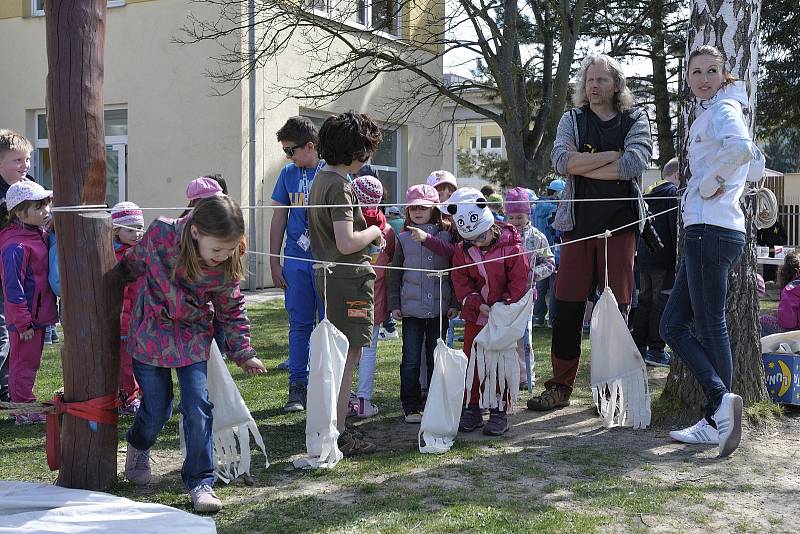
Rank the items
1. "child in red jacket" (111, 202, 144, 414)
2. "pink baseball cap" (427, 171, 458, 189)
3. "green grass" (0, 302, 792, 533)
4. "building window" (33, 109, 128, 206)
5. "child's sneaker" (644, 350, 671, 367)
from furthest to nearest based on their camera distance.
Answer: "building window" (33, 109, 128, 206) → "child's sneaker" (644, 350, 671, 367) → "pink baseball cap" (427, 171, 458, 189) → "child in red jacket" (111, 202, 144, 414) → "green grass" (0, 302, 792, 533)

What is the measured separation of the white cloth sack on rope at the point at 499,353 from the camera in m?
4.74

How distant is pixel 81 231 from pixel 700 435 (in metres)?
3.22

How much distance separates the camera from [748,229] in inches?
195

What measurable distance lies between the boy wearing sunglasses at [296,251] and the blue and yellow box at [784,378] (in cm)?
276

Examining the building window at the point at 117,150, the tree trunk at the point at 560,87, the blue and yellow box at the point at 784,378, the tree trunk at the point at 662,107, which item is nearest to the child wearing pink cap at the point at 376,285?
the blue and yellow box at the point at 784,378

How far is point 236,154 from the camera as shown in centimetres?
1373

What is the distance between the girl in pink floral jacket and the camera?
3498 mm

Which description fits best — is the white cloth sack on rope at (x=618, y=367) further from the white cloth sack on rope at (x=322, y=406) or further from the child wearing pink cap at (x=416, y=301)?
the white cloth sack on rope at (x=322, y=406)

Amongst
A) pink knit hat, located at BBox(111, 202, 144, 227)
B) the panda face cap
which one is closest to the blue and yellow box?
the panda face cap

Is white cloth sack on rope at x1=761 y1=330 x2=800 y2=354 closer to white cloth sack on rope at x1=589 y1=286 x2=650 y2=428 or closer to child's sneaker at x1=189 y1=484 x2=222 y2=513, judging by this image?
white cloth sack on rope at x1=589 y1=286 x2=650 y2=428

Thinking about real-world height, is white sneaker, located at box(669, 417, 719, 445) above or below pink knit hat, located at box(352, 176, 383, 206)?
below

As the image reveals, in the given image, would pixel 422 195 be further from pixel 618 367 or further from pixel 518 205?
pixel 518 205

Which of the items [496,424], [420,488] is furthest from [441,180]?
[420,488]

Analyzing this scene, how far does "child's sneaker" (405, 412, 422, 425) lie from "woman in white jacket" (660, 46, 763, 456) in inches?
59.8
